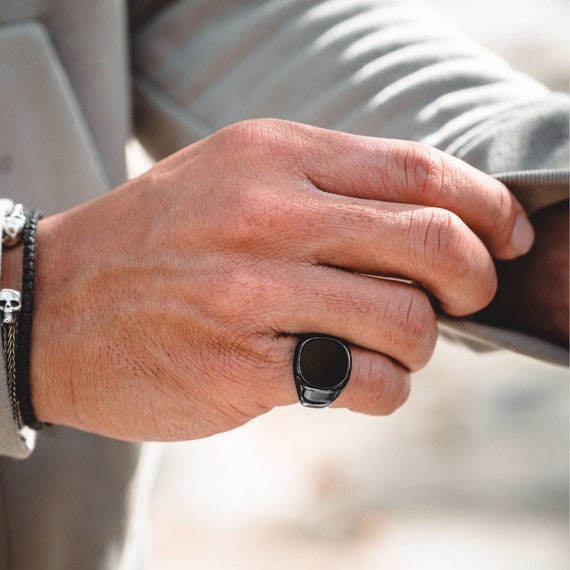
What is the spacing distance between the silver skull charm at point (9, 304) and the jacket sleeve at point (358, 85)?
33 centimetres

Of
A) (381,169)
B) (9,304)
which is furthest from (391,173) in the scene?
(9,304)

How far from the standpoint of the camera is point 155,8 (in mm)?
1020

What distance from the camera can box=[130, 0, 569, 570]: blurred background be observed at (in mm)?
1652

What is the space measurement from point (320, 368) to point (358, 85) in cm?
35

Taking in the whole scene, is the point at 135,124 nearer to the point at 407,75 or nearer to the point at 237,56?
the point at 237,56

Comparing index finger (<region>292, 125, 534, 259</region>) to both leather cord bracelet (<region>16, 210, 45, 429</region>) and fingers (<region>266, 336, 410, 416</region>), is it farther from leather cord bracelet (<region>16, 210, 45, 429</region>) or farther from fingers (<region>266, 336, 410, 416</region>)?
leather cord bracelet (<region>16, 210, 45, 429</region>)

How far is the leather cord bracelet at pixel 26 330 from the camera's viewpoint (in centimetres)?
72

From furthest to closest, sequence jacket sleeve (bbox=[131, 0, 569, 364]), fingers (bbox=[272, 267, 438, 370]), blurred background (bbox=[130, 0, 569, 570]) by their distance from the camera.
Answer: blurred background (bbox=[130, 0, 569, 570])
jacket sleeve (bbox=[131, 0, 569, 364])
fingers (bbox=[272, 267, 438, 370])

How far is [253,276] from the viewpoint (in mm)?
657

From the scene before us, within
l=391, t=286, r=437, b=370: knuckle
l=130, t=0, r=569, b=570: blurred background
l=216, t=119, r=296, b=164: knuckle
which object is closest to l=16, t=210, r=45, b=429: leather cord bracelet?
l=216, t=119, r=296, b=164: knuckle

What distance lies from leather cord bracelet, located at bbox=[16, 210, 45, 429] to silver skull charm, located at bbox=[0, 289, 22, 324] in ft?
0.04

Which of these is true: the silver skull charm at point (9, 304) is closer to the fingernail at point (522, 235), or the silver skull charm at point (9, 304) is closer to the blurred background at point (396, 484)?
the fingernail at point (522, 235)

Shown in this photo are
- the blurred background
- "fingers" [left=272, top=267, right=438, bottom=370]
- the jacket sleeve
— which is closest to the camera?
"fingers" [left=272, top=267, right=438, bottom=370]

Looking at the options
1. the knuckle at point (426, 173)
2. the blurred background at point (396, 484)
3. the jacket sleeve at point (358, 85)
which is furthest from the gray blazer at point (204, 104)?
the blurred background at point (396, 484)
